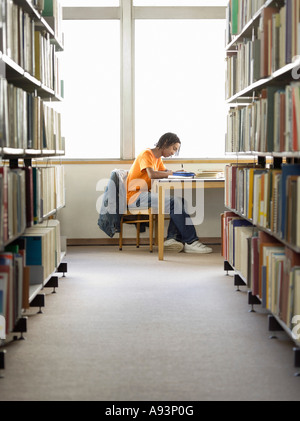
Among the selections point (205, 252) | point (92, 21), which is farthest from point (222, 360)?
point (92, 21)

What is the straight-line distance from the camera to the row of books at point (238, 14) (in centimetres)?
380

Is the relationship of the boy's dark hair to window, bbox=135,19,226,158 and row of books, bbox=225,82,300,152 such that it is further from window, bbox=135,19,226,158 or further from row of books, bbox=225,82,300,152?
row of books, bbox=225,82,300,152

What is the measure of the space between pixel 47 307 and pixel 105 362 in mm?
1132

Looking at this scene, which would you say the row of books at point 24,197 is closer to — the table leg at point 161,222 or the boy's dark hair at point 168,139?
the table leg at point 161,222

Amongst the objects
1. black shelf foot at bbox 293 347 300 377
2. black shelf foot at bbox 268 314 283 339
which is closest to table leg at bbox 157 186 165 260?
black shelf foot at bbox 268 314 283 339

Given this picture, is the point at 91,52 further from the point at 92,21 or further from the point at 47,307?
the point at 47,307

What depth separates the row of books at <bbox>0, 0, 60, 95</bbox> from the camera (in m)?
2.77

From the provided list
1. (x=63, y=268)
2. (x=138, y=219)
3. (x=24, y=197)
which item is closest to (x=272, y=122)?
(x=24, y=197)

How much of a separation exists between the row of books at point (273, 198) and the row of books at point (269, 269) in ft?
0.34

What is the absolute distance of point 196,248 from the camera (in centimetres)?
599

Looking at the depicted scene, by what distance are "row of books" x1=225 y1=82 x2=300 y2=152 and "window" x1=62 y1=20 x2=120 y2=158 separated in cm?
237

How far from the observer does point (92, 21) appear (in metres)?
6.46

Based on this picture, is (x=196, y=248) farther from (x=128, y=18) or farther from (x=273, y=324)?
(x=273, y=324)

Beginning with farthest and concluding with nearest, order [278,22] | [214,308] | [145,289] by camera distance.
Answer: [145,289] < [214,308] < [278,22]
